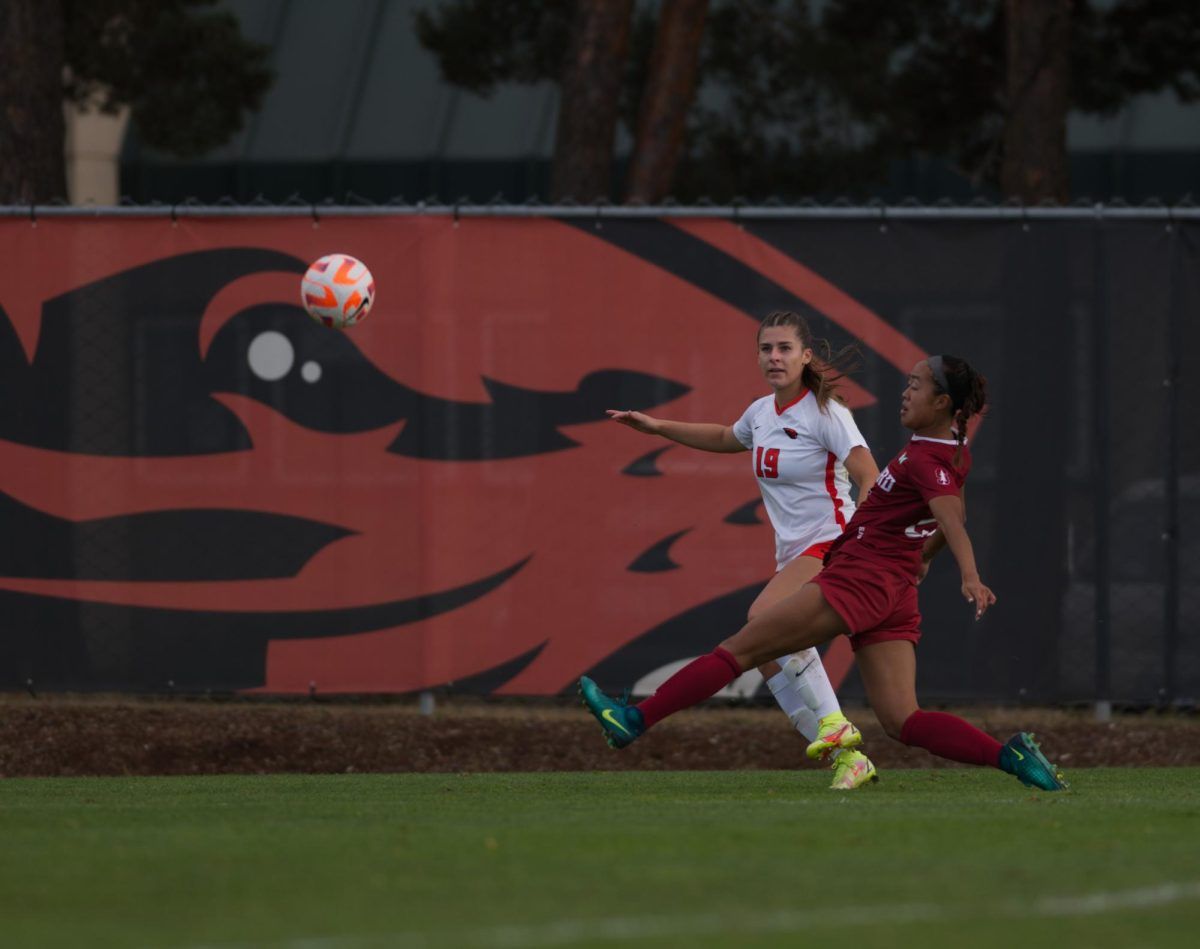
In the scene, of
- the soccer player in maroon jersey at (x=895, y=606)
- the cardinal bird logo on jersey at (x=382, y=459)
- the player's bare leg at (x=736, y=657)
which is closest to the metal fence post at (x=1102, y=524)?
the cardinal bird logo on jersey at (x=382, y=459)

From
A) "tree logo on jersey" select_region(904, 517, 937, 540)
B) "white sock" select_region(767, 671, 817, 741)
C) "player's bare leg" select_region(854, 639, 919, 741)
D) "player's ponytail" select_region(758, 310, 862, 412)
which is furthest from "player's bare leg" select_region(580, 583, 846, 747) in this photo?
"player's ponytail" select_region(758, 310, 862, 412)

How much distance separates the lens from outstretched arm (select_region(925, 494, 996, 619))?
7.75 m

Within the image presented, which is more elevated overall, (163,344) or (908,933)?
(163,344)

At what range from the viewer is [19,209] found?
1170 cm

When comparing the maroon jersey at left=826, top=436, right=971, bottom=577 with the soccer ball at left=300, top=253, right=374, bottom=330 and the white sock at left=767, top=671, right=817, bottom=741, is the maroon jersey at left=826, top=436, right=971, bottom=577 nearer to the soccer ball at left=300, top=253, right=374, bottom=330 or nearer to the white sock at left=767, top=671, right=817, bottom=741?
the white sock at left=767, top=671, right=817, bottom=741

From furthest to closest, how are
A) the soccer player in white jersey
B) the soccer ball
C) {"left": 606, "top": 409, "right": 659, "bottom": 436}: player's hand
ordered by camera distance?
the soccer ball < {"left": 606, "top": 409, "right": 659, "bottom": 436}: player's hand < the soccer player in white jersey

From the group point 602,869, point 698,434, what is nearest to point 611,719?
point 698,434

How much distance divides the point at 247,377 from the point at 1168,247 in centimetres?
542

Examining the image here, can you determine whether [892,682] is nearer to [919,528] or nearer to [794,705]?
[919,528]

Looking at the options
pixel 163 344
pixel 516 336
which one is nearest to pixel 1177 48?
pixel 516 336

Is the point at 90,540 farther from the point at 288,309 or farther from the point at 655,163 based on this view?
the point at 655,163

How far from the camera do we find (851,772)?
28.7 feet

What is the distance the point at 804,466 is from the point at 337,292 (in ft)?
8.92

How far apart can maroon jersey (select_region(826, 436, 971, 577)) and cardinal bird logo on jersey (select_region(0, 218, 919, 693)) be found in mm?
3255
